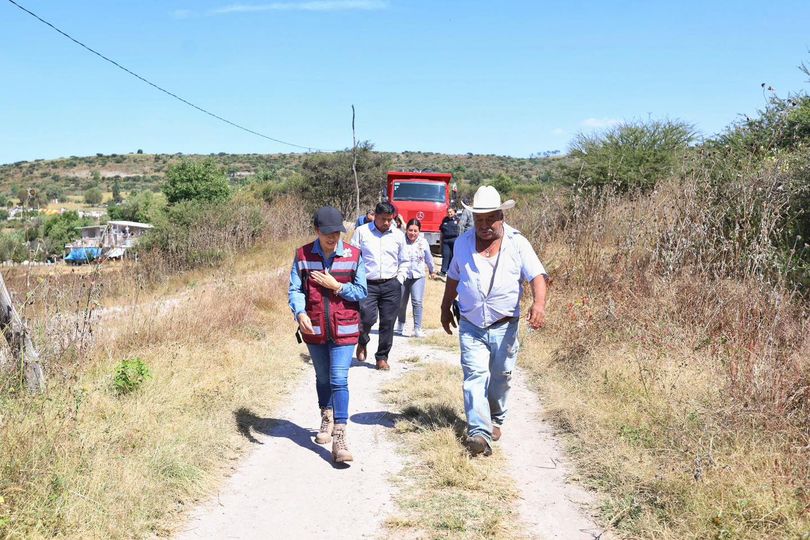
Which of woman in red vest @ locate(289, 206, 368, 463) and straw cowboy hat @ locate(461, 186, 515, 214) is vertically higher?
straw cowboy hat @ locate(461, 186, 515, 214)

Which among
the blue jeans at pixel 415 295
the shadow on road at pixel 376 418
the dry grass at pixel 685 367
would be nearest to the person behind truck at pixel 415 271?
the blue jeans at pixel 415 295

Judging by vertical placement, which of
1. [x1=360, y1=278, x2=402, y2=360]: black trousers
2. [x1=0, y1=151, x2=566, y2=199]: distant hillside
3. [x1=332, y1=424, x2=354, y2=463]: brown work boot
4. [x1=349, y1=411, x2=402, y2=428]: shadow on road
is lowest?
[x1=349, y1=411, x2=402, y2=428]: shadow on road

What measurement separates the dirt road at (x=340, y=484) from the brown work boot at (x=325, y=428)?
0.21ft

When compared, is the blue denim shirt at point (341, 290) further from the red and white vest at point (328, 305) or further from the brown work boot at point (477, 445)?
the brown work boot at point (477, 445)

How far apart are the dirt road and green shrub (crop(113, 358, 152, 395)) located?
3.22 feet

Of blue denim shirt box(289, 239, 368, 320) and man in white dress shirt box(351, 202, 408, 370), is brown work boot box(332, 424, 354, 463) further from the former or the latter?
man in white dress shirt box(351, 202, 408, 370)

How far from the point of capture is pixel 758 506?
3.93 meters

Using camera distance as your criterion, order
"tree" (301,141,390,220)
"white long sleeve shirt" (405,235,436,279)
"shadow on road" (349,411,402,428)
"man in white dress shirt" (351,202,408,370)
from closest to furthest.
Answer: "shadow on road" (349,411,402,428) < "man in white dress shirt" (351,202,408,370) < "white long sleeve shirt" (405,235,436,279) < "tree" (301,141,390,220)

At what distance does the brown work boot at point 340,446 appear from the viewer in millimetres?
5328

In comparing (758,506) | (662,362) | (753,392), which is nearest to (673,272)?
(662,362)

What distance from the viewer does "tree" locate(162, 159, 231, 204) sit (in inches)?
2036

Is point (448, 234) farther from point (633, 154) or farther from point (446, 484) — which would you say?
point (446, 484)

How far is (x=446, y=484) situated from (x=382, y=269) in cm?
387

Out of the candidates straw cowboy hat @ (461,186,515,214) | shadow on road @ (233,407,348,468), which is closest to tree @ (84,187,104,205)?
shadow on road @ (233,407,348,468)
